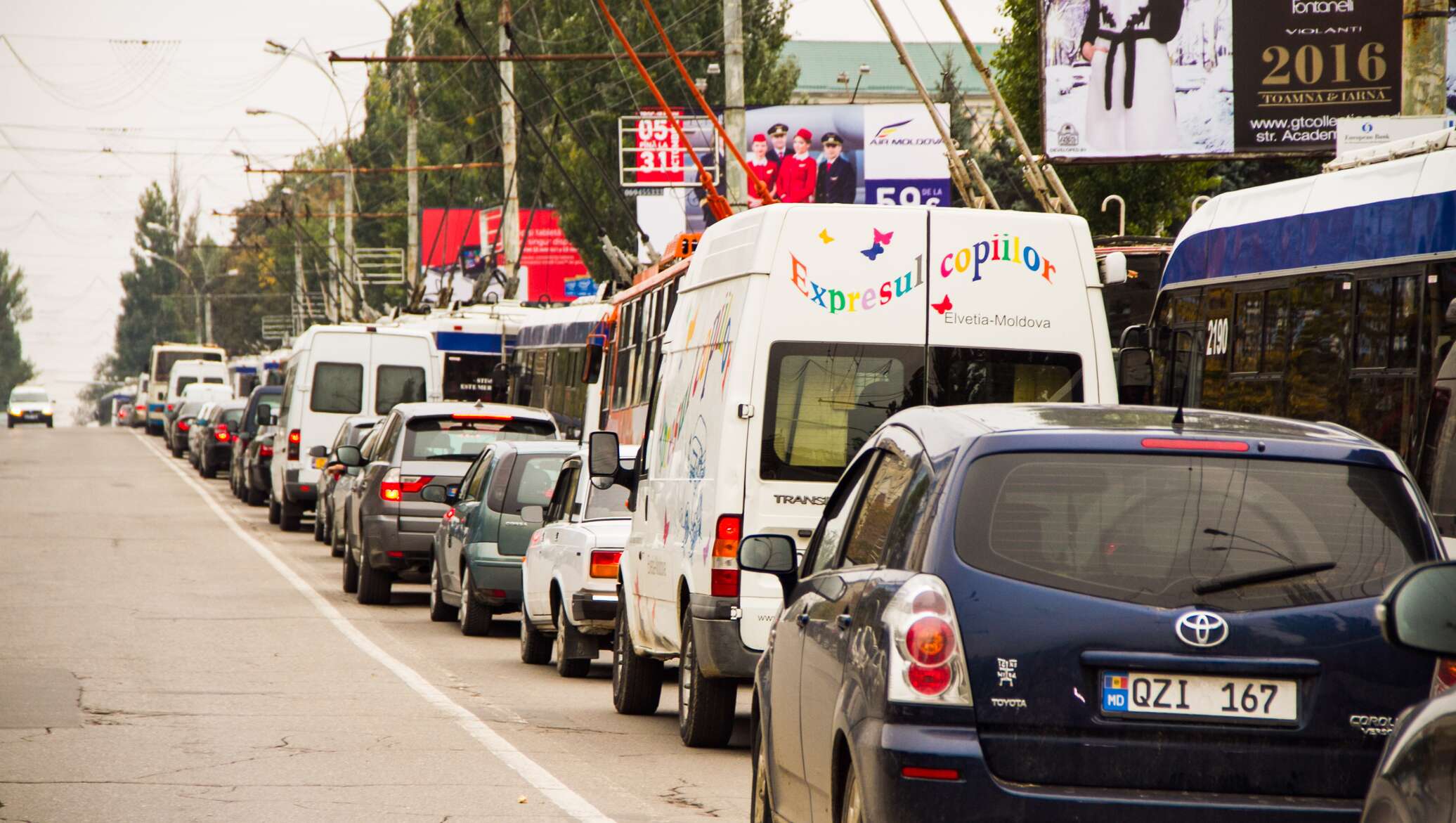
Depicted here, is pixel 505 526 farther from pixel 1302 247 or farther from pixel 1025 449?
pixel 1025 449

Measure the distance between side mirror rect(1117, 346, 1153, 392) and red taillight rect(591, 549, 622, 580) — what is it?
352cm

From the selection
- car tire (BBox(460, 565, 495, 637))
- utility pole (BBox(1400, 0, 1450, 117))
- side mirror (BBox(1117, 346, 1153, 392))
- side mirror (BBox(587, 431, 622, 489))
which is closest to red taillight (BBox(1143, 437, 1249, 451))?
side mirror (BBox(1117, 346, 1153, 392))

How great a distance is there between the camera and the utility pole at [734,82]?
89.6 feet

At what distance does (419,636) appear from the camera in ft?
56.9

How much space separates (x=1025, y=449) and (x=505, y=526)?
1151 cm

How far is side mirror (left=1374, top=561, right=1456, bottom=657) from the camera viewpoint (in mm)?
3990

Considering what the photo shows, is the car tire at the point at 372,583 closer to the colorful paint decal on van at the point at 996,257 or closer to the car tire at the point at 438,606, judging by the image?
the car tire at the point at 438,606

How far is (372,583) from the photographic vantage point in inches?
788

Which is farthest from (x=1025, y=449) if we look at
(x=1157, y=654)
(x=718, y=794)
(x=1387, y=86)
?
(x=1387, y=86)

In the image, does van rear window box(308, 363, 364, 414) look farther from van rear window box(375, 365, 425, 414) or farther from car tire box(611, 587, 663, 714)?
car tire box(611, 587, 663, 714)

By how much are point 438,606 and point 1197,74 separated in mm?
13290

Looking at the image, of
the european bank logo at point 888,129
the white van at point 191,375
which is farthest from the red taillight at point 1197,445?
the white van at point 191,375

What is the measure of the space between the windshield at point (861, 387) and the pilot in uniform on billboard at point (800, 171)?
3309cm

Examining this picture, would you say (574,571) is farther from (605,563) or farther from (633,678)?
(633,678)
